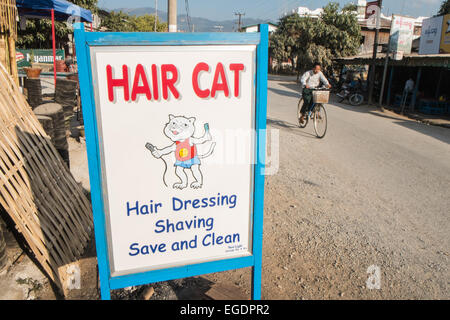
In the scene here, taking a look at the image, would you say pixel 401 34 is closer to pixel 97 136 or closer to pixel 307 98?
pixel 307 98

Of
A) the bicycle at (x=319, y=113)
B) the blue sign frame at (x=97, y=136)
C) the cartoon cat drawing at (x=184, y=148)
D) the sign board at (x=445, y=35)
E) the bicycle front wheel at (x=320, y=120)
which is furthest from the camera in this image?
the sign board at (x=445, y=35)

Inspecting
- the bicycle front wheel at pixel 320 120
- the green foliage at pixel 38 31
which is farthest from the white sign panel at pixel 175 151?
the green foliage at pixel 38 31

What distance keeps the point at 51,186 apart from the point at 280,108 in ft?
39.3

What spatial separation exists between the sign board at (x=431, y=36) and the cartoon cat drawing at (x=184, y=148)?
19.8 meters

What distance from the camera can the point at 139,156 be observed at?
2.01 meters

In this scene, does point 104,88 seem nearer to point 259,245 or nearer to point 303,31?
point 259,245

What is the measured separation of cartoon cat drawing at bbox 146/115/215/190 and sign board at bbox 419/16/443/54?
1976 cm

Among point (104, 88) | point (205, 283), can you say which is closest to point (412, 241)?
point (205, 283)

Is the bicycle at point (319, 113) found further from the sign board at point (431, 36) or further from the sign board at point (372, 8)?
the sign board at point (431, 36)

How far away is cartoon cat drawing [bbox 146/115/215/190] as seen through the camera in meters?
2.01

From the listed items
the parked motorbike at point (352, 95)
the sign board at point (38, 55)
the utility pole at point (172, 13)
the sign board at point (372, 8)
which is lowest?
the parked motorbike at point (352, 95)

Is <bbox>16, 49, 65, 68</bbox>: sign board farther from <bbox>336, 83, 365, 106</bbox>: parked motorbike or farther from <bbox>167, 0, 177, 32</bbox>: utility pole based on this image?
<bbox>336, 83, 365, 106</bbox>: parked motorbike

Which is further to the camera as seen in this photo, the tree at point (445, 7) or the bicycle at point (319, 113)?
the tree at point (445, 7)

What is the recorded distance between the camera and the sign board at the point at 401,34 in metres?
16.4
